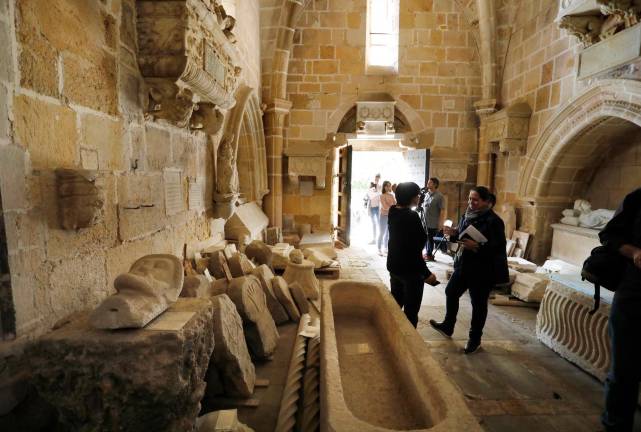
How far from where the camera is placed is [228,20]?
2732 millimetres

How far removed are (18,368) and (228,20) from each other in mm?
2519

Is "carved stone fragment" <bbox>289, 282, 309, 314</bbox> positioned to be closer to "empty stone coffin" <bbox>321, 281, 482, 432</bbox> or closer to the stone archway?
"empty stone coffin" <bbox>321, 281, 482, 432</bbox>

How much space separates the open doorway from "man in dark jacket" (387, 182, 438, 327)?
13.6 ft

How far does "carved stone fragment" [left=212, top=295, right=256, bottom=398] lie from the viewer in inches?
77.4

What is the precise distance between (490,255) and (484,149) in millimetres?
4342

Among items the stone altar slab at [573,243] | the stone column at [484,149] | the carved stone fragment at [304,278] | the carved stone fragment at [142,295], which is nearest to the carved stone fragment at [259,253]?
the carved stone fragment at [304,278]

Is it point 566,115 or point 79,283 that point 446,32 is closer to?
point 566,115

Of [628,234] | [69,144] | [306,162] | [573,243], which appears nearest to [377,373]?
[628,234]

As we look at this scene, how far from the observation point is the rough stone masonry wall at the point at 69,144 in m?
1.32

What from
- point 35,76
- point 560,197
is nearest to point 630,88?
point 560,197

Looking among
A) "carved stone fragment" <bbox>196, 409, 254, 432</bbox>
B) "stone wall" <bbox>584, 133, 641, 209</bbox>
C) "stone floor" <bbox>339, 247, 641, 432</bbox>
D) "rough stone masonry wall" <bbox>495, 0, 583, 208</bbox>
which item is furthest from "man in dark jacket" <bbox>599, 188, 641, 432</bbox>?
"stone wall" <bbox>584, 133, 641, 209</bbox>

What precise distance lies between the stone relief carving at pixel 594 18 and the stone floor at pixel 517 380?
3.07 metres

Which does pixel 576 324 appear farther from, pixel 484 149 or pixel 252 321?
pixel 484 149

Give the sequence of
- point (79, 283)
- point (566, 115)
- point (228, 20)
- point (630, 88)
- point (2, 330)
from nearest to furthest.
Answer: point (2, 330)
point (79, 283)
point (228, 20)
point (630, 88)
point (566, 115)
